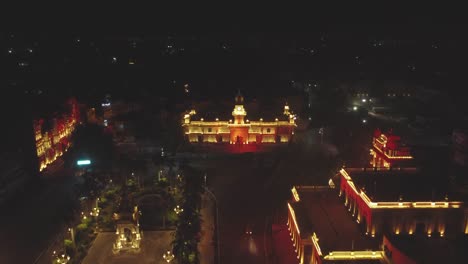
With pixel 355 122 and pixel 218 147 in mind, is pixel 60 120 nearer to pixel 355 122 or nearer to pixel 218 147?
pixel 218 147

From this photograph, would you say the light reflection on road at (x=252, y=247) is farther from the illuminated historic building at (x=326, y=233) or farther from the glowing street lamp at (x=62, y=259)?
the glowing street lamp at (x=62, y=259)

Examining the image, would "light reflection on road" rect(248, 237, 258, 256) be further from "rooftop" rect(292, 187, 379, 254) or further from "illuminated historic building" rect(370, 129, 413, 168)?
"illuminated historic building" rect(370, 129, 413, 168)

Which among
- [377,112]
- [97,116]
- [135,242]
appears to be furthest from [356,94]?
[135,242]

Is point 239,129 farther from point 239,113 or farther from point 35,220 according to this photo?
point 35,220

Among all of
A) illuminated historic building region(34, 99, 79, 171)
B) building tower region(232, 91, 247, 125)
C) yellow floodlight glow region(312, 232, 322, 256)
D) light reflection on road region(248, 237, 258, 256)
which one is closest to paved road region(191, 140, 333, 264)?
light reflection on road region(248, 237, 258, 256)

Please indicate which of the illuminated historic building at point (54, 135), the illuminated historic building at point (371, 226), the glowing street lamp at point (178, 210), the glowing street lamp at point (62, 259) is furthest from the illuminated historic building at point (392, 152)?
the illuminated historic building at point (54, 135)
